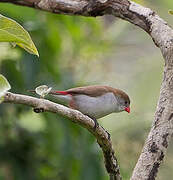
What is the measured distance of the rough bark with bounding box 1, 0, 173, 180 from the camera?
2121 mm

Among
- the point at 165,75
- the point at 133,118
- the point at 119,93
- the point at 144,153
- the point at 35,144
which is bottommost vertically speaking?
the point at 133,118

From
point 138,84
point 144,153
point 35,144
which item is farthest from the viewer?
point 138,84

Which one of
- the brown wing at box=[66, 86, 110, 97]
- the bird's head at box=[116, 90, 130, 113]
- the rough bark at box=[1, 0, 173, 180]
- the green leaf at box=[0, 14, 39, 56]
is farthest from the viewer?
the bird's head at box=[116, 90, 130, 113]

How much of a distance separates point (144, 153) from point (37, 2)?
3.31 ft

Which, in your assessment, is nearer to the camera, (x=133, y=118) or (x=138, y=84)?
(x=133, y=118)

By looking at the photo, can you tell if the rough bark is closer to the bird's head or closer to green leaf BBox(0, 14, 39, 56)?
green leaf BBox(0, 14, 39, 56)

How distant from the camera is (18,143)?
3.87 metres

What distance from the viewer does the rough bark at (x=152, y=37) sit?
212 centimetres

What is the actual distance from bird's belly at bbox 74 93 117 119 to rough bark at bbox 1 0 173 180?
2.07ft

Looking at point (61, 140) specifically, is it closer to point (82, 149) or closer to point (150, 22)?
point (82, 149)

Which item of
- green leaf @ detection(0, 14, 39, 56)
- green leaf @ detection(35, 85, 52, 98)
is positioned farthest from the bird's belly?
green leaf @ detection(0, 14, 39, 56)

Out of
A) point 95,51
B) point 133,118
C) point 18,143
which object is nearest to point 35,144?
point 18,143

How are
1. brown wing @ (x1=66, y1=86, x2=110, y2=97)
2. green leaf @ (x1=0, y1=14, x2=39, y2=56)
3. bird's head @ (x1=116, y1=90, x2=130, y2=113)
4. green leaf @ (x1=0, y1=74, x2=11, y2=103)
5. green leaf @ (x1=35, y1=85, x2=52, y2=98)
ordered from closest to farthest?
green leaf @ (x1=0, y1=74, x2=11, y2=103), green leaf @ (x1=0, y1=14, x2=39, y2=56), green leaf @ (x1=35, y1=85, x2=52, y2=98), brown wing @ (x1=66, y1=86, x2=110, y2=97), bird's head @ (x1=116, y1=90, x2=130, y2=113)

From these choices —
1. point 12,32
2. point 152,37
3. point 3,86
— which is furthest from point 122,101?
point 3,86
